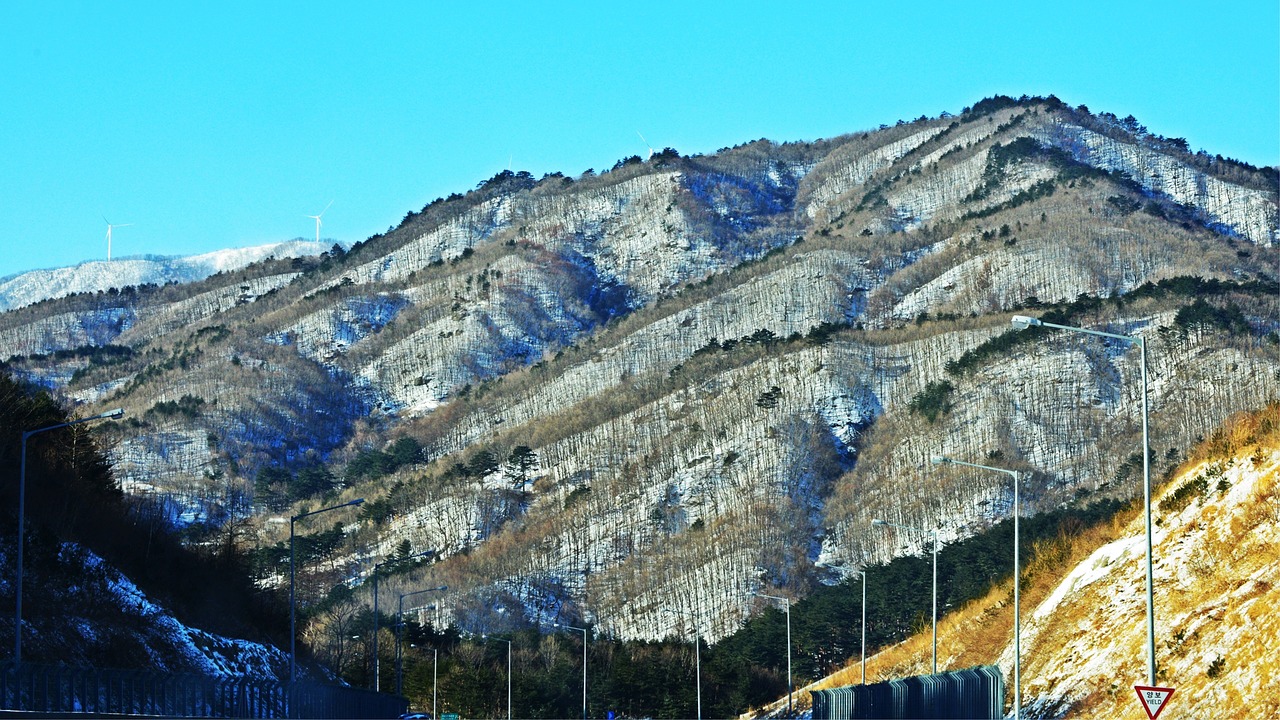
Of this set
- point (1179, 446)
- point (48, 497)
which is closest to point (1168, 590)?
point (48, 497)

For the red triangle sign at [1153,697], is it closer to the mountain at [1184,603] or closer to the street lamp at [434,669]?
the mountain at [1184,603]

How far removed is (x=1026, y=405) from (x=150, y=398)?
108 m

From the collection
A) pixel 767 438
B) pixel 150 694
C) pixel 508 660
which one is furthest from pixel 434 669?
pixel 150 694

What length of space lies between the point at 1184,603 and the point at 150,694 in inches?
1135

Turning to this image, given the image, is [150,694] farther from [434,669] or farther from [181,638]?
[434,669]

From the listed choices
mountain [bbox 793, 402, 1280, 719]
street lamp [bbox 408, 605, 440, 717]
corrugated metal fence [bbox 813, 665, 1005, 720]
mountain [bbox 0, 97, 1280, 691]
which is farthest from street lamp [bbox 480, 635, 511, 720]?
corrugated metal fence [bbox 813, 665, 1005, 720]

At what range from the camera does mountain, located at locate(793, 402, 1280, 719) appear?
39188 millimetres

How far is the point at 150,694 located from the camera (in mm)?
42250

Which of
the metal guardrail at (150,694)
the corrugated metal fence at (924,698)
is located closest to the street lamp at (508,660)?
the metal guardrail at (150,694)

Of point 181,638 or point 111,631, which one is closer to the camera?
point 111,631

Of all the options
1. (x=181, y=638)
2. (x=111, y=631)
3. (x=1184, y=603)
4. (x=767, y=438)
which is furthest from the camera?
(x=767, y=438)

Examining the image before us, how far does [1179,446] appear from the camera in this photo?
126 metres

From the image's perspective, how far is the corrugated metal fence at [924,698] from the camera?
4941 cm

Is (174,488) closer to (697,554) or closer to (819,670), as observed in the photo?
(697,554)
